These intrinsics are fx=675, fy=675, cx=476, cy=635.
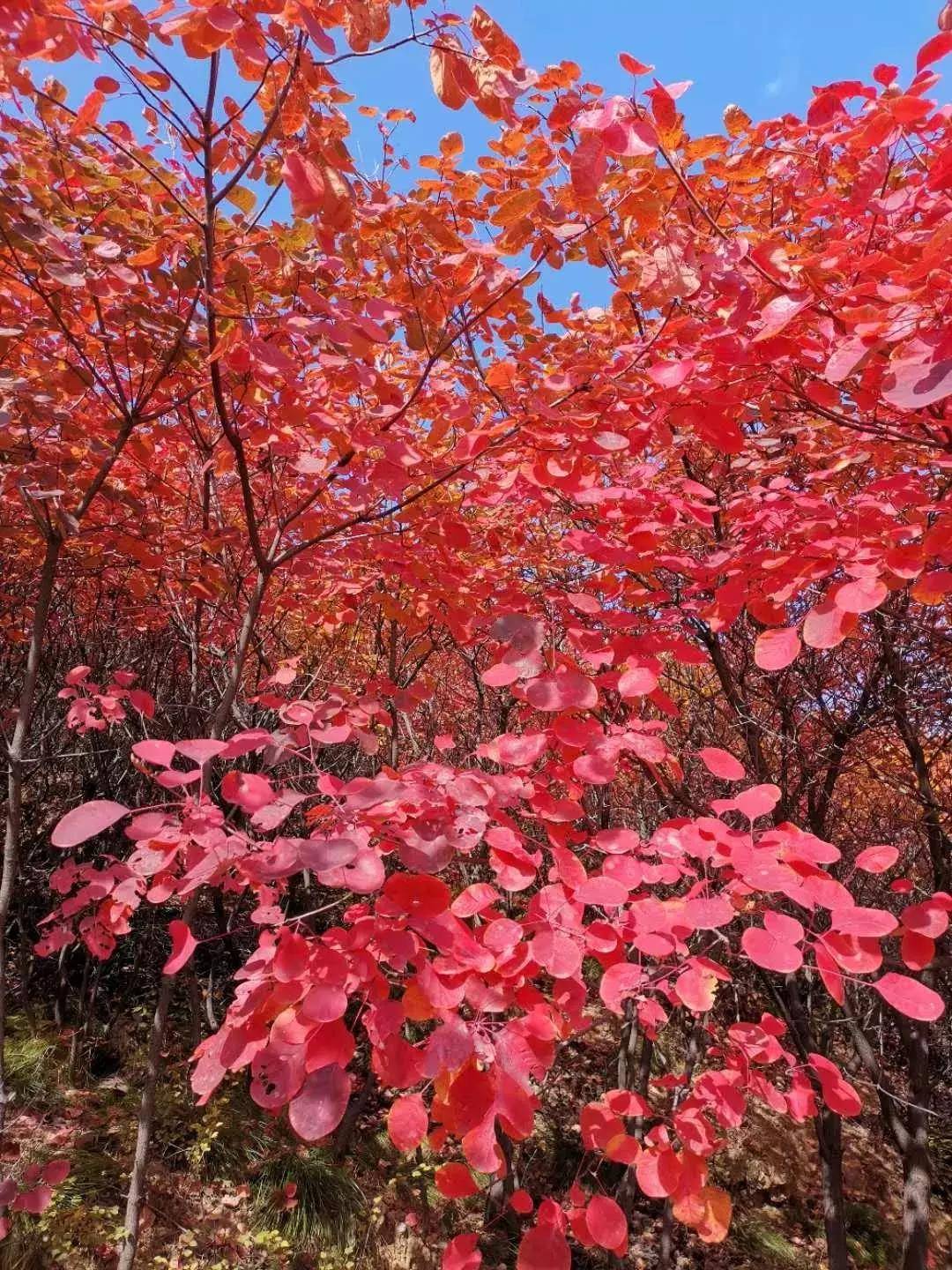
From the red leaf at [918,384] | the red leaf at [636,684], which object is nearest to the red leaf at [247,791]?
the red leaf at [636,684]

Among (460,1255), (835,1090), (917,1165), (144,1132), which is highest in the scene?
(835,1090)

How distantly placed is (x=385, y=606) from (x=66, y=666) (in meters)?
3.31

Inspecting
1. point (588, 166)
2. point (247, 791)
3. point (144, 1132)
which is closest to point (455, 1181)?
point (247, 791)

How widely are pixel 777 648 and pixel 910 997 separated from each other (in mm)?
822

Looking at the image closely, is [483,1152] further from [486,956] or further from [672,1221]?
[672,1221]

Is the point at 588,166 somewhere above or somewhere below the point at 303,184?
above

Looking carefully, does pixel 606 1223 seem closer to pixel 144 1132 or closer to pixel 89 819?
pixel 89 819

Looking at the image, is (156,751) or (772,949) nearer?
(772,949)

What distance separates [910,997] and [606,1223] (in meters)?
0.84

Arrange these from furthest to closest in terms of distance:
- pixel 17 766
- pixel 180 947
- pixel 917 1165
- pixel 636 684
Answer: pixel 917 1165 → pixel 17 766 → pixel 636 684 → pixel 180 947

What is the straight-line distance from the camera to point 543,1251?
4.42ft

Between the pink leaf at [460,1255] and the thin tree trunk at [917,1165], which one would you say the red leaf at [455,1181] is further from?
the thin tree trunk at [917,1165]

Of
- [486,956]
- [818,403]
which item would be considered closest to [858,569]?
[818,403]

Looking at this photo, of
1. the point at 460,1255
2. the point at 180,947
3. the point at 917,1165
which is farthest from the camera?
the point at 917,1165
